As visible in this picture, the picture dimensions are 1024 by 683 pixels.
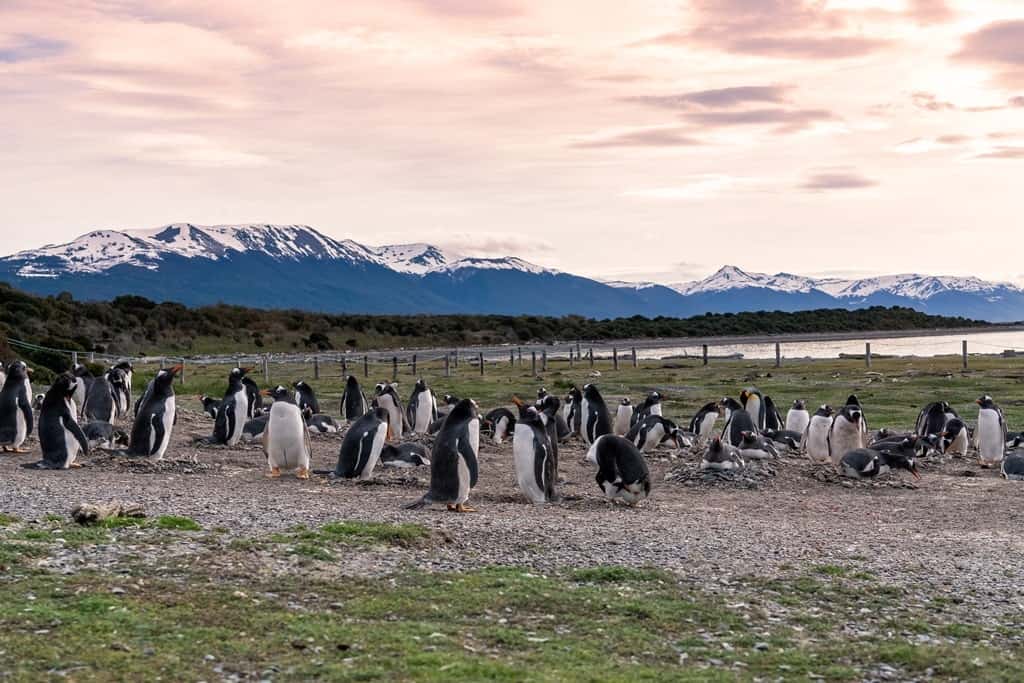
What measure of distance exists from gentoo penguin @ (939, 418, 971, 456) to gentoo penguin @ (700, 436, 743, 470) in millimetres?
5411

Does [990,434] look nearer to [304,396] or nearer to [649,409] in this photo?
[649,409]

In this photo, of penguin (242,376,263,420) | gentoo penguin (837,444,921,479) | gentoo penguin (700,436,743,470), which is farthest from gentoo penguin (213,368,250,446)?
gentoo penguin (837,444,921,479)

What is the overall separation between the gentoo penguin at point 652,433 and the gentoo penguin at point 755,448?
190 centimetres

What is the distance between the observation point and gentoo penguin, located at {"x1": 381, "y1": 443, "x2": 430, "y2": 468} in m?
16.5

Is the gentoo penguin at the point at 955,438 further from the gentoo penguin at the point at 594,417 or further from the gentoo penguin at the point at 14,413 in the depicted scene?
the gentoo penguin at the point at 14,413

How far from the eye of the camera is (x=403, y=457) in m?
16.6

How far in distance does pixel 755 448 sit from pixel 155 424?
8318 millimetres

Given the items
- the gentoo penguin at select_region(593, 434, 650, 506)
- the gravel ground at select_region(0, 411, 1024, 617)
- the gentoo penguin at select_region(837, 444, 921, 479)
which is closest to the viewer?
the gravel ground at select_region(0, 411, 1024, 617)

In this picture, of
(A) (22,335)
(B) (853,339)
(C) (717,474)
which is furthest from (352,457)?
(B) (853,339)

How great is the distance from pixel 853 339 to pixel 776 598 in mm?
83270

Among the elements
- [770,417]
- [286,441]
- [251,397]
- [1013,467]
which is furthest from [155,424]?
[770,417]

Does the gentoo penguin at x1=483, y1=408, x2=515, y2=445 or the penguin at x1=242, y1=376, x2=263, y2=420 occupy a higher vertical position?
the penguin at x1=242, y1=376, x2=263, y2=420

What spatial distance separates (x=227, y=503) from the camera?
11.6 m

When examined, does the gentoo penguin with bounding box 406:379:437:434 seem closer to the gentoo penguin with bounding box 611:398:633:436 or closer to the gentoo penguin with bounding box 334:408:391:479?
the gentoo penguin with bounding box 611:398:633:436
